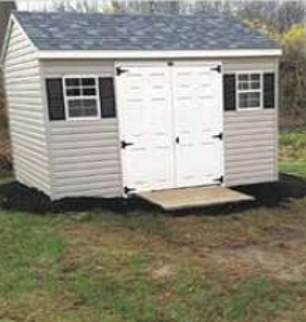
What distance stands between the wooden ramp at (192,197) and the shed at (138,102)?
0.68ft

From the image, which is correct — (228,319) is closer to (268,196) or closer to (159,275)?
(159,275)

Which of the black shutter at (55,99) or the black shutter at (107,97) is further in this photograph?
the black shutter at (107,97)

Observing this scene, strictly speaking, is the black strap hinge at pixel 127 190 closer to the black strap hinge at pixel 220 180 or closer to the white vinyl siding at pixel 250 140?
the black strap hinge at pixel 220 180

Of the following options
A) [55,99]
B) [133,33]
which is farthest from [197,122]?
[55,99]

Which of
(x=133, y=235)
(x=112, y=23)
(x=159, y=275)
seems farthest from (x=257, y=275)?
(x=112, y=23)

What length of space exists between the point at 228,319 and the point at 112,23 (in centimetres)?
678

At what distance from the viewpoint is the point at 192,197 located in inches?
372

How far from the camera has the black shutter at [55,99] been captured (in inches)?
357

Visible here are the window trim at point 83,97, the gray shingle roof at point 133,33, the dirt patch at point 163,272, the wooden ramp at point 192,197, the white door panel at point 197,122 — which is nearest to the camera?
the dirt patch at point 163,272

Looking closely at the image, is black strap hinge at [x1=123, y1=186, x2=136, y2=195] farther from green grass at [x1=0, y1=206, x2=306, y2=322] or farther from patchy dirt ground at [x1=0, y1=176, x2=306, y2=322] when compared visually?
green grass at [x1=0, y1=206, x2=306, y2=322]

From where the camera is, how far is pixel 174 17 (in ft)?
36.7

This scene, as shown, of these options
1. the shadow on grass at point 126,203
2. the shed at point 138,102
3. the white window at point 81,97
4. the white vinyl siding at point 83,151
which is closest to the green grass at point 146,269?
the shadow on grass at point 126,203

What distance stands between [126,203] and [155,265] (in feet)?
9.79

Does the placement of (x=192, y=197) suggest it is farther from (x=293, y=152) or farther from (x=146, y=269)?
(x=293, y=152)
